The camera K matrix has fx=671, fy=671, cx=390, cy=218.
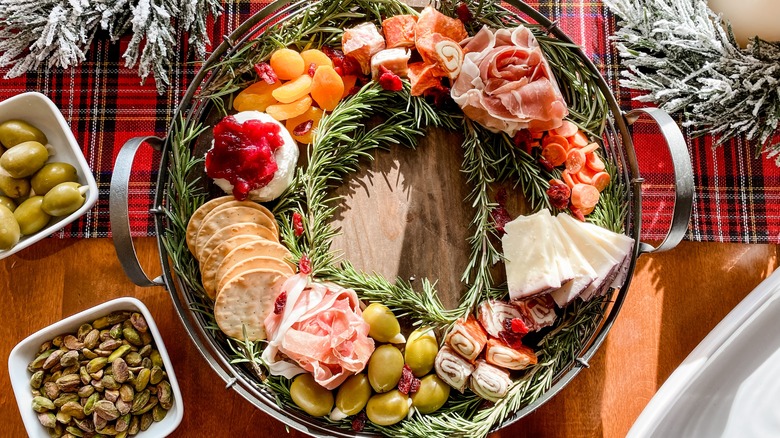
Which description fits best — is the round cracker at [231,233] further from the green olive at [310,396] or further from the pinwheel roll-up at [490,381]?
the pinwheel roll-up at [490,381]

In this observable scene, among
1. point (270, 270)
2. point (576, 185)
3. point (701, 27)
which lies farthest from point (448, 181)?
point (701, 27)

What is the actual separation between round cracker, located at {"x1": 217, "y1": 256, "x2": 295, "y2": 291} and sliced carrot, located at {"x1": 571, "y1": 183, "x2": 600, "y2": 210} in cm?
66

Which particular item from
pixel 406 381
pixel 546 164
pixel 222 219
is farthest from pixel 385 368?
pixel 546 164

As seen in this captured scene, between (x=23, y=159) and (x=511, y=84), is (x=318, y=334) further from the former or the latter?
(x=23, y=159)

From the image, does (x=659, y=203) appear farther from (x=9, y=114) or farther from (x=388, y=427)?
(x=9, y=114)

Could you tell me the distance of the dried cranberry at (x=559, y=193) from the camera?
1504mm

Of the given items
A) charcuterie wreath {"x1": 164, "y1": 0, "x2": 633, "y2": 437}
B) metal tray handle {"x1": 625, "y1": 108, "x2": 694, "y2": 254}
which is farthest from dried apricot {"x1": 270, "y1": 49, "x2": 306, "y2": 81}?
metal tray handle {"x1": 625, "y1": 108, "x2": 694, "y2": 254}

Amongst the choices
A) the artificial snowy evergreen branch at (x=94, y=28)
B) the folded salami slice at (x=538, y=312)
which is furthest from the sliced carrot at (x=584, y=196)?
the artificial snowy evergreen branch at (x=94, y=28)

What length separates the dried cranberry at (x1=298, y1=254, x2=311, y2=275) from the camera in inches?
58.4

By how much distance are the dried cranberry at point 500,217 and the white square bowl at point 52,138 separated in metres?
0.93

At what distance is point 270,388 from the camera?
1.49 metres

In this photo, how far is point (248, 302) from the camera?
4.82ft

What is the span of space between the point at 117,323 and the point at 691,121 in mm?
1452

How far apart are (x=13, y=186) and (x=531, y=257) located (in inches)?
47.5
